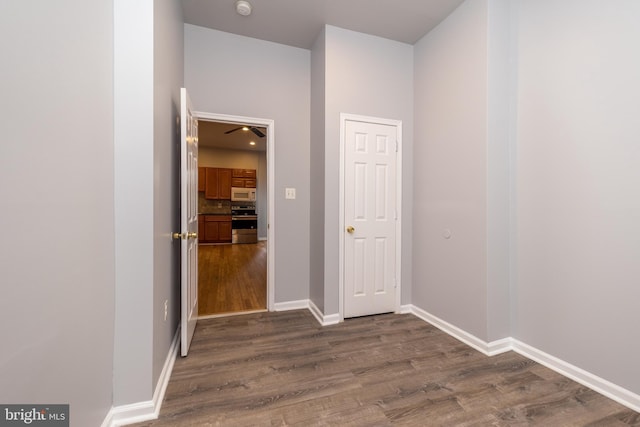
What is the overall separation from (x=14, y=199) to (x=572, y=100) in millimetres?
3055

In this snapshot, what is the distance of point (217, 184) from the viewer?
25.6ft

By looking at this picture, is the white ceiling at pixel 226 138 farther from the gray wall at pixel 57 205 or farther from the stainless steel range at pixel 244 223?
the gray wall at pixel 57 205

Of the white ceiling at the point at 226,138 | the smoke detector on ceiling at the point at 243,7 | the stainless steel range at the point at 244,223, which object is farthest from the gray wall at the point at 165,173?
the stainless steel range at the point at 244,223

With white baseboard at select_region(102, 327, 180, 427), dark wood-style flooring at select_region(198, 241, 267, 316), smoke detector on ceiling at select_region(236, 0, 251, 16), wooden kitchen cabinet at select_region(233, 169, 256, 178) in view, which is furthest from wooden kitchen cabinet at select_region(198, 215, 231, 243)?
white baseboard at select_region(102, 327, 180, 427)

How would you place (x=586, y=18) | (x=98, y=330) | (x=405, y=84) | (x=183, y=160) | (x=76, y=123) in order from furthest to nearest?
(x=405, y=84) < (x=183, y=160) < (x=586, y=18) < (x=98, y=330) < (x=76, y=123)

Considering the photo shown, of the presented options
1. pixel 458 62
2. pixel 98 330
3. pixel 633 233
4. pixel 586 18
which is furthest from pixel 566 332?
pixel 98 330

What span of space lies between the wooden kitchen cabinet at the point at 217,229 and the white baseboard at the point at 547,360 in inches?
255

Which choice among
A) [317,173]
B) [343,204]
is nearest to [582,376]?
[343,204]

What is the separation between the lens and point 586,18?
1.80m

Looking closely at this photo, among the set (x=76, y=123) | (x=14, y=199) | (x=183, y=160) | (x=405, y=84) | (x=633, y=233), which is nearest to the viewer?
(x=14, y=199)

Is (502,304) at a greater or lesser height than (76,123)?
lesser

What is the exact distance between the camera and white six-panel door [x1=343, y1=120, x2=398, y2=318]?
9.21 feet

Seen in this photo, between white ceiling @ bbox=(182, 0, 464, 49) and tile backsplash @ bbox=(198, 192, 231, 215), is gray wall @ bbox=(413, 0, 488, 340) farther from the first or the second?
tile backsplash @ bbox=(198, 192, 231, 215)

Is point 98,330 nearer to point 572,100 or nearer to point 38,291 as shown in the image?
point 38,291
